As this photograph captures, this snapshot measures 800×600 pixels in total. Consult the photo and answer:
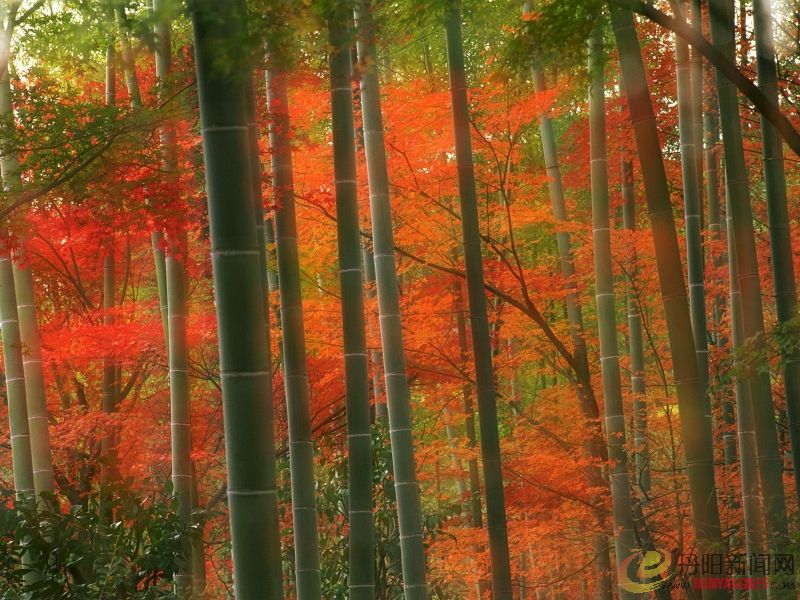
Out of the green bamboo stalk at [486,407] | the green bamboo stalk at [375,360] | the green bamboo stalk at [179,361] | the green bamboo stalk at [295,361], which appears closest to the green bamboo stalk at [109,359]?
the green bamboo stalk at [375,360]

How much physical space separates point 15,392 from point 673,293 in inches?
218

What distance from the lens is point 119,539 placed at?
18.3 feet

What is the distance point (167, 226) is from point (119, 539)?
200 cm

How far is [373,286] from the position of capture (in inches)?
434

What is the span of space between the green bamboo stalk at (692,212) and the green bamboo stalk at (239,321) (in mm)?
4728

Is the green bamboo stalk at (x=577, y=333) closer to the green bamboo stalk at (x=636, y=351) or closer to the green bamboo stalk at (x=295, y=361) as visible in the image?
the green bamboo stalk at (x=636, y=351)

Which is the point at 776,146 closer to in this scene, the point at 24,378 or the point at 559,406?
the point at 559,406

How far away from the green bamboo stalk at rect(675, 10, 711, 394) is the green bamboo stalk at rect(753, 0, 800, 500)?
1854mm

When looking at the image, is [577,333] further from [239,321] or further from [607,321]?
[239,321]

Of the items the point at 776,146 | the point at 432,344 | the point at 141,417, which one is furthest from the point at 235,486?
the point at 141,417

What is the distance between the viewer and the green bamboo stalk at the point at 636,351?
9.92m

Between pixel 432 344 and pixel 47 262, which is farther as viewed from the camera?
pixel 47 262

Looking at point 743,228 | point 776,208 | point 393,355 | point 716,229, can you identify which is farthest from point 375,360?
point 776,208

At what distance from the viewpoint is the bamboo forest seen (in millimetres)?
3914
